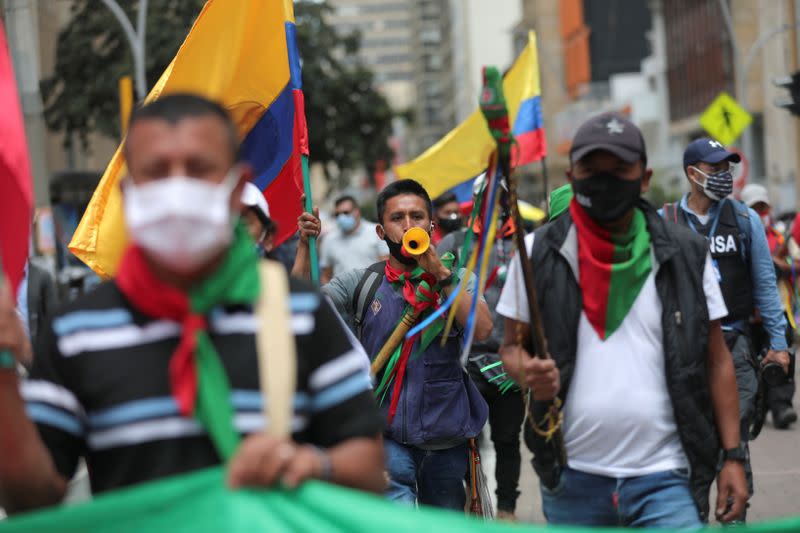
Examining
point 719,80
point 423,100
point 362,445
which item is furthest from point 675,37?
point 423,100

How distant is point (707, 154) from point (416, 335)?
2.07 m

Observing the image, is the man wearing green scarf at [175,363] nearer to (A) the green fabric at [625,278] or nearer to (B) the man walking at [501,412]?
(A) the green fabric at [625,278]

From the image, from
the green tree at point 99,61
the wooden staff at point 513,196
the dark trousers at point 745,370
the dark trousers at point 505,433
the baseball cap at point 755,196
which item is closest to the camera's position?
the wooden staff at point 513,196

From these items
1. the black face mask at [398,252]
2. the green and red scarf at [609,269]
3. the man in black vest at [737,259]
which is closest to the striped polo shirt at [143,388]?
the green and red scarf at [609,269]

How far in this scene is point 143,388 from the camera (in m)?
2.87

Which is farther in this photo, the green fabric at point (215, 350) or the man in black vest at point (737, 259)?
the man in black vest at point (737, 259)

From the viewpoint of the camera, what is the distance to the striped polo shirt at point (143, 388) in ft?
9.41

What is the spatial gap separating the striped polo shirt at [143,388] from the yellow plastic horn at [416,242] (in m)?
2.95

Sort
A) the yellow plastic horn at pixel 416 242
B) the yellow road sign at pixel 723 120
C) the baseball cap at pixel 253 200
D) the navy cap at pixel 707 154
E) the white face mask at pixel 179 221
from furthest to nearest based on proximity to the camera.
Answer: the yellow road sign at pixel 723 120, the navy cap at pixel 707 154, the yellow plastic horn at pixel 416 242, the baseball cap at pixel 253 200, the white face mask at pixel 179 221

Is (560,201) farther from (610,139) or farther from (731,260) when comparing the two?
(610,139)

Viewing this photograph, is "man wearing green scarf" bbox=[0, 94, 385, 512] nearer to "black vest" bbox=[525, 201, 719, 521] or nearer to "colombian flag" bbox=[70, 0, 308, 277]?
"black vest" bbox=[525, 201, 719, 521]

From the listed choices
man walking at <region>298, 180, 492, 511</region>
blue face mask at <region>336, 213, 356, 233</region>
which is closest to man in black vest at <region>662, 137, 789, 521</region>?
man walking at <region>298, 180, 492, 511</region>

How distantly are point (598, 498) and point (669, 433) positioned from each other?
282 millimetres

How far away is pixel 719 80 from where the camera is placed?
158 ft
